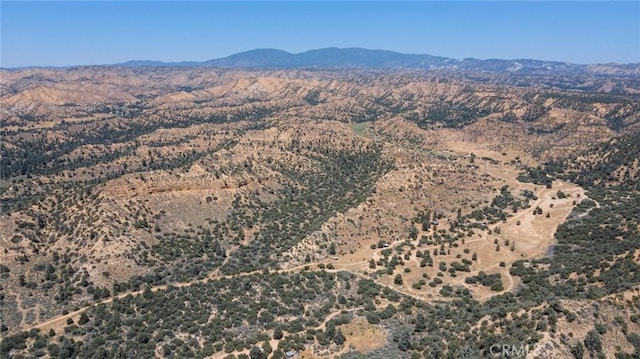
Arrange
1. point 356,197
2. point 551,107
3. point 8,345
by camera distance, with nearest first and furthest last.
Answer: point 8,345 → point 356,197 → point 551,107

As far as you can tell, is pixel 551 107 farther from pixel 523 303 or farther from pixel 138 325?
pixel 138 325

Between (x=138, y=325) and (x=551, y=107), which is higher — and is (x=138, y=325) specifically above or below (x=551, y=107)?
below

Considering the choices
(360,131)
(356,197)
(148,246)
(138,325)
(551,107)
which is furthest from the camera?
(551,107)

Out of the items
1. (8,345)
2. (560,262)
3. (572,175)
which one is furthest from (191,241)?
(572,175)

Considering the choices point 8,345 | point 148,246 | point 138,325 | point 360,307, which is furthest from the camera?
point 148,246

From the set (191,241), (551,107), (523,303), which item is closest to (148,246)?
(191,241)

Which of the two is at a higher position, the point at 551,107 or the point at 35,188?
the point at 551,107

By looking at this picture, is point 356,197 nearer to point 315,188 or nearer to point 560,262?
point 315,188

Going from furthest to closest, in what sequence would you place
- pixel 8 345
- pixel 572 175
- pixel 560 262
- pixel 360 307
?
pixel 572 175 < pixel 560 262 < pixel 360 307 < pixel 8 345

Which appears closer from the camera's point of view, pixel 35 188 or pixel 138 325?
pixel 138 325
